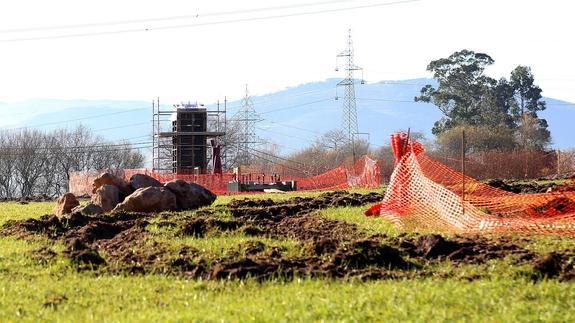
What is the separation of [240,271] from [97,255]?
2.81 meters

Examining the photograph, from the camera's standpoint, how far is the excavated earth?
35.8 feet

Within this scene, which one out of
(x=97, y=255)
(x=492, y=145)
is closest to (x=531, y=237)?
(x=97, y=255)

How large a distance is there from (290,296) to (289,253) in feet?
10.7

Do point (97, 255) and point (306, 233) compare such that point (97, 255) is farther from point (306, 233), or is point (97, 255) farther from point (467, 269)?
point (467, 269)

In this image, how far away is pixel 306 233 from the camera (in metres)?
15.2

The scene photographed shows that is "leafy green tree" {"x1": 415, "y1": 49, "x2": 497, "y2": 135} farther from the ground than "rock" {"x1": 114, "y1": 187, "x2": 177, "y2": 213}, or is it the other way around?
"leafy green tree" {"x1": 415, "y1": 49, "x2": 497, "y2": 135}

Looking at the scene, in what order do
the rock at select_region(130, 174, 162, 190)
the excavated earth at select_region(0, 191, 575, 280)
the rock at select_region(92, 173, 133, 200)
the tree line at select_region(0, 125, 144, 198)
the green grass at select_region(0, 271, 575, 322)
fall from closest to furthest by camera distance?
the green grass at select_region(0, 271, 575, 322)
the excavated earth at select_region(0, 191, 575, 280)
the rock at select_region(92, 173, 133, 200)
the rock at select_region(130, 174, 162, 190)
the tree line at select_region(0, 125, 144, 198)

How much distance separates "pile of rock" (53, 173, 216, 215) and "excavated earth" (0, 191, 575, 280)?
15.6ft

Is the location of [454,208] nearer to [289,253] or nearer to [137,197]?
[289,253]

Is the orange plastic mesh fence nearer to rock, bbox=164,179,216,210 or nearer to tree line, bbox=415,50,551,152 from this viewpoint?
rock, bbox=164,179,216,210

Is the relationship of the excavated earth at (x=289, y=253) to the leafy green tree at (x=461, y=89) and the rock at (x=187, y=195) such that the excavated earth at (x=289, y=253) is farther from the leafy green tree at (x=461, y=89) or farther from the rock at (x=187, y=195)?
the leafy green tree at (x=461, y=89)

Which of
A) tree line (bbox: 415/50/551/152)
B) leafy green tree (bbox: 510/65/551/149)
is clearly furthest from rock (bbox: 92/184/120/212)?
leafy green tree (bbox: 510/65/551/149)

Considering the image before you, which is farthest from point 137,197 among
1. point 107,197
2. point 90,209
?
point 107,197

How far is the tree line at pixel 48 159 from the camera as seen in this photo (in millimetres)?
89625
